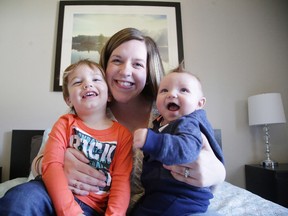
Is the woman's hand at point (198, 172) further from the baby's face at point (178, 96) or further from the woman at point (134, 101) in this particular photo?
the baby's face at point (178, 96)

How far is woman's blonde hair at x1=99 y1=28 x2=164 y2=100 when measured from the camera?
107 cm

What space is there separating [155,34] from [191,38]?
444 millimetres

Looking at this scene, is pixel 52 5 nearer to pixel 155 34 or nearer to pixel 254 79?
pixel 155 34

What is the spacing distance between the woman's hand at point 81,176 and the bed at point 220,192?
1.45 ft

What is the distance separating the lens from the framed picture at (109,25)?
8.09 ft

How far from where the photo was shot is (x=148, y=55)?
1113 millimetres

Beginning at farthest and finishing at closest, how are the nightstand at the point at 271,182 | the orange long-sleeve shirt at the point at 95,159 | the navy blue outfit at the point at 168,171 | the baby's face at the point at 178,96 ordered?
the nightstand at the point at 271,182, the baby's face at the point at 178,96, the orange long-sleeve shirt at the point at 95,159, the navy blue outfit at the point at 168,171

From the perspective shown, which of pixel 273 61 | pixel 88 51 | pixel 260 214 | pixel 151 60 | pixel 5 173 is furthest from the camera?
pixel 273 61

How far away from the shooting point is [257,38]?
267 centimetres

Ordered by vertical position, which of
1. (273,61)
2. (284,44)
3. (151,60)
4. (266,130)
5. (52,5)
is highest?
(52,5)

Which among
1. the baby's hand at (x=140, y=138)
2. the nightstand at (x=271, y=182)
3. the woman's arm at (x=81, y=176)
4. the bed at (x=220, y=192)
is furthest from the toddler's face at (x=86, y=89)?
the nightstand at (x=271, y=182)

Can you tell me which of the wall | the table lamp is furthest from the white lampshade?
the wall

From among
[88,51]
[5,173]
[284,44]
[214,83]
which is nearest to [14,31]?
[88,51]


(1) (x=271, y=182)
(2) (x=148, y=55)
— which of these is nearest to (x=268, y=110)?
(1) (x=271, y=182)
